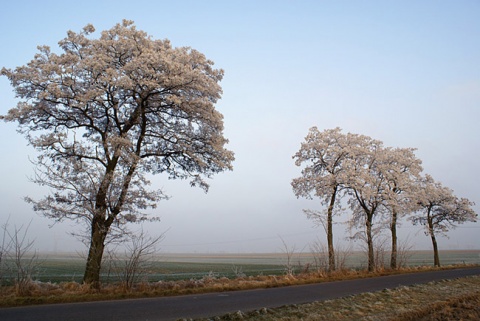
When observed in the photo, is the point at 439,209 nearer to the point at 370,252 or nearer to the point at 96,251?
the point at 370,252

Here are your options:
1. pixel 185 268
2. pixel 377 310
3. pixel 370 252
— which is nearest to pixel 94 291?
pixel 377 310

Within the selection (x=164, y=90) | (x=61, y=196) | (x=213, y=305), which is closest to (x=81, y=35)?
(x=164, y=90)

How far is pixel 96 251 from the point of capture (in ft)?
46.2

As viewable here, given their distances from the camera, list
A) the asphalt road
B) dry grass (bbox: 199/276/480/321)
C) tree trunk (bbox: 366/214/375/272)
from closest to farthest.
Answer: dry grass (bbox: 199/276/480/321)
the asphalt road
tree trunk (bbox: 366/214/375/272)

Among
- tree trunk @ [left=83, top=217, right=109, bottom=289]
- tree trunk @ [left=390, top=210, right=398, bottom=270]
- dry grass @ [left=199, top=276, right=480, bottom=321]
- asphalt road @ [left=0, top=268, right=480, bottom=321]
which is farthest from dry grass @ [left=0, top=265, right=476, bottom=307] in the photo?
tree trunk @ [left=390, top=210, right=398, bottom=270]

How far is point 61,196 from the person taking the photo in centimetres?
1406

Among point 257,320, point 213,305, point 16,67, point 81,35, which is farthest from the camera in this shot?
point 81,35

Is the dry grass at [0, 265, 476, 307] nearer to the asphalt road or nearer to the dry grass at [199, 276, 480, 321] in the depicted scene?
the asphalt road

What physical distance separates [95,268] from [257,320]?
831cm

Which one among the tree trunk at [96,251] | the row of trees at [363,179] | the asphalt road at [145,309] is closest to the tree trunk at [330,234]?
the row of trees at [363,179]

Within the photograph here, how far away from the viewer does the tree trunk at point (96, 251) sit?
1339 centimetres

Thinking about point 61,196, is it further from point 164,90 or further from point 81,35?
point 81,35

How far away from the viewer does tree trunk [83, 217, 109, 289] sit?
43.9ft

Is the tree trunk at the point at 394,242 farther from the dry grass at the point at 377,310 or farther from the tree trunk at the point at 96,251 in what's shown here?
the tree trunk at the point at 96,251
